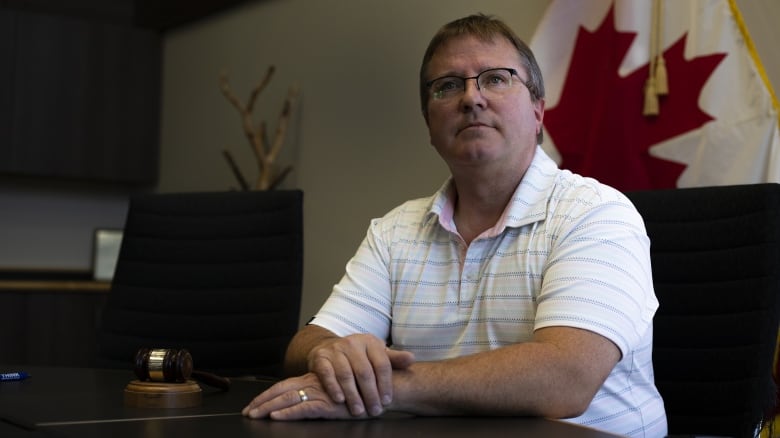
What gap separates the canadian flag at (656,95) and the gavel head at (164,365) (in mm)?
1464

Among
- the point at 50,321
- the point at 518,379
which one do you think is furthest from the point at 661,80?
the point at 50,321

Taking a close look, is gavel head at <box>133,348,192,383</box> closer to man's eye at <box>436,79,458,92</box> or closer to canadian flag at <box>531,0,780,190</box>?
man's eye at <box>436,79,458,92</box>

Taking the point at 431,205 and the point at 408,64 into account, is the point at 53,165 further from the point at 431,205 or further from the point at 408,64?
the point at 431,205

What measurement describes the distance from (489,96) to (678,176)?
0.81m

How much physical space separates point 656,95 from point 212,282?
1208mm

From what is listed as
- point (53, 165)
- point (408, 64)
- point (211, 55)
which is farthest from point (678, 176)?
point (53, 165)

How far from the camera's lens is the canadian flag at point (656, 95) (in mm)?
2314

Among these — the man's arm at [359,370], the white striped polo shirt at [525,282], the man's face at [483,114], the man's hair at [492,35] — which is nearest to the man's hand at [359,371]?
the man's arm at [359,370]

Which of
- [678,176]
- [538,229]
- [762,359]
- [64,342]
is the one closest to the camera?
[762,359]

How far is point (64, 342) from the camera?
4.45 metres

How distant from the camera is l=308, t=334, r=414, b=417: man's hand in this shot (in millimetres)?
1238

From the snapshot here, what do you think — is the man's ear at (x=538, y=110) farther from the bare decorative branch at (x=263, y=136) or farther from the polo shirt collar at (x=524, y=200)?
the bare decorative branch at (x=263, y=136)

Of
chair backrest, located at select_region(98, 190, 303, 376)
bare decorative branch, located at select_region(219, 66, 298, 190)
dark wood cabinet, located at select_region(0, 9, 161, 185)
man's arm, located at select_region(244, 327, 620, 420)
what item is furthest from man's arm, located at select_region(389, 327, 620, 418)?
dark wood cabinet, located at select_region(0, 9, 161, 185)

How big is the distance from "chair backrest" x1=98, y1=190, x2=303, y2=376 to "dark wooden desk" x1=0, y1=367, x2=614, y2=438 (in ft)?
2.51
